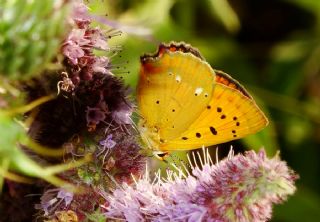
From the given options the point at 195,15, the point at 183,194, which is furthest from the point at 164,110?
the point at 195,15

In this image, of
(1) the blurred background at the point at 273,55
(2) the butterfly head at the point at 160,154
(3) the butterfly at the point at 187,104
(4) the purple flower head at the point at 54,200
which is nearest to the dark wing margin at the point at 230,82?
(3) the butterfly at the point at 187,104

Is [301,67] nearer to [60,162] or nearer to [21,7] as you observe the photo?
[60,162]

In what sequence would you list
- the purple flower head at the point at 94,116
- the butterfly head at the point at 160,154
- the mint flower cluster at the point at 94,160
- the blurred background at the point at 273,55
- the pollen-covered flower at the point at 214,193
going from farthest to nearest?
the blurred background at the point at 273,55
the butterfly head at the point at 160,154
the purple flower head at the point at 94,116
the mint flower cluster at the point at 94,160
the pollen-covered flower at the point at 214,193

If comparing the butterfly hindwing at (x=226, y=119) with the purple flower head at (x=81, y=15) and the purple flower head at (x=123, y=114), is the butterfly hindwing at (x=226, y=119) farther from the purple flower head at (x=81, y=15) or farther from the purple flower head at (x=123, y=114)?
the purple flower head at (x=81, y=15)

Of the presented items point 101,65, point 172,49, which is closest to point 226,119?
point 172,49

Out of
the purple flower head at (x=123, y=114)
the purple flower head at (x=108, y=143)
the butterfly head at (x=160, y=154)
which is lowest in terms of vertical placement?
the butterfly head at (x=160, y=154)

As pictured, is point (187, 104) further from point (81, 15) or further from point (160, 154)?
point (81, 15)

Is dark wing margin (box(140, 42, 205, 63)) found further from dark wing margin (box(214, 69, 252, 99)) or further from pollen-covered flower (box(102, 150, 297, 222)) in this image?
pollen-covered flower (box(102, 150, 297, 222))

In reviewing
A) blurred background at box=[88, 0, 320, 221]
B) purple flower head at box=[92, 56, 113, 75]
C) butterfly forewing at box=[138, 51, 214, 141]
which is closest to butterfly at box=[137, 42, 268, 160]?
butterfly forewing at box=[138, 51, 214, 141]
